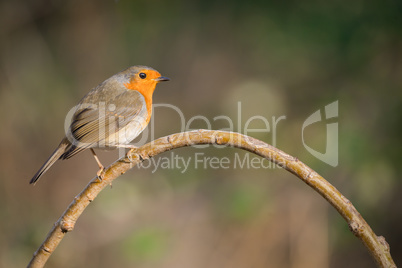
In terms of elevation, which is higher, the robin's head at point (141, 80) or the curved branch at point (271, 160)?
the robin's head at point (141, 80)

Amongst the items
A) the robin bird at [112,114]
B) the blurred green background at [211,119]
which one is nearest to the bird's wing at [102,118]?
the robin bird at [112,114]

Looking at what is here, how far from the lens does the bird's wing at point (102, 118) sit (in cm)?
262

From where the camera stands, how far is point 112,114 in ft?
9.49

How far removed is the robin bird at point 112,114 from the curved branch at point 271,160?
30.7 inches

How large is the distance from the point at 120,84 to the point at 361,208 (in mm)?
2406

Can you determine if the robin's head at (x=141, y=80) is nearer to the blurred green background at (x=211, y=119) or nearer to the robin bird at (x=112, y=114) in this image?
the robin bird at (x=112, y=114)

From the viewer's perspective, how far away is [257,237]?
174 inches

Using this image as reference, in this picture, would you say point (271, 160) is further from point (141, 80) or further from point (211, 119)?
point (211, 119)

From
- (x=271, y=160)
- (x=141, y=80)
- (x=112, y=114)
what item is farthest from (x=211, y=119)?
(x=271, y=160)

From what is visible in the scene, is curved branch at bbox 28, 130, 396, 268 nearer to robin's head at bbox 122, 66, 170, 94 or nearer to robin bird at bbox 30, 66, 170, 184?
robin bird at bbox 30, 66, 170, 184

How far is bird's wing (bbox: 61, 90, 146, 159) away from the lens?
262 cm

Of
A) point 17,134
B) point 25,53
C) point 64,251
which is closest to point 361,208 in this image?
point 64,251

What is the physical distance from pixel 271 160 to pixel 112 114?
5.24 feet

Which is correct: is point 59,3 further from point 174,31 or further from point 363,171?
point 363,171
